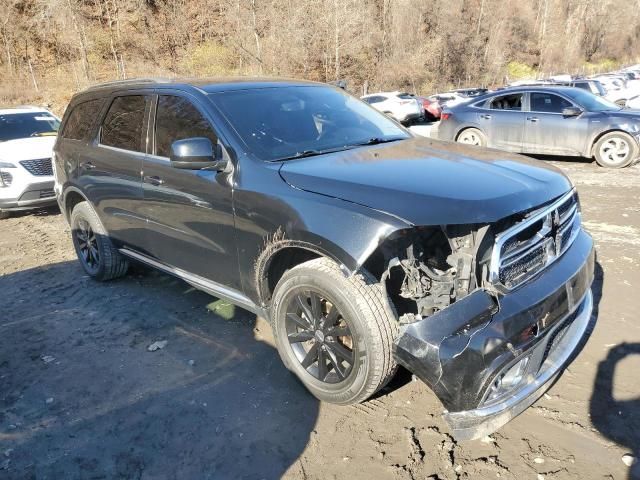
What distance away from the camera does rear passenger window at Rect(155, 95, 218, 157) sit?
3.36 metres

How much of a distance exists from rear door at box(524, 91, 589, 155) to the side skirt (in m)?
8.33

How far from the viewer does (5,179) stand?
7.38 metres

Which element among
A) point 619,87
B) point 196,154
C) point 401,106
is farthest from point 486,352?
point 619,87

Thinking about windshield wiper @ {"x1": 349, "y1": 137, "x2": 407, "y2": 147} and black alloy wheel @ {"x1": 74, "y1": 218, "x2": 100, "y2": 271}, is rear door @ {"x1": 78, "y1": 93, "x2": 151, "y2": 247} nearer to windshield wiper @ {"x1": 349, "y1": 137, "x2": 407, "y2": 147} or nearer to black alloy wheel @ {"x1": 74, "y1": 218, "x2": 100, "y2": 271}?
black alloy wheel @ {"x1": 74, "y1": 218, "x2": 100, "y2": 271}

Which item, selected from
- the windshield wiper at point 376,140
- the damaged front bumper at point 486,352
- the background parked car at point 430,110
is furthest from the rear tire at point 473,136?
the background parked car at point 430,110

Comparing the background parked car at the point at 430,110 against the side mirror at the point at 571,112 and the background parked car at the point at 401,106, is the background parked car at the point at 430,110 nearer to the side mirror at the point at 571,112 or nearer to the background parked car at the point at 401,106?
the background parked car at the point at 401,106

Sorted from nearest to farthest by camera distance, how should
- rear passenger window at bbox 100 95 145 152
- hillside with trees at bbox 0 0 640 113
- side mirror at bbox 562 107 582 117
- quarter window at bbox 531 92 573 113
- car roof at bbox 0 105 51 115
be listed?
rear passenger window at bbox 100 95 145 152, car roof at bbox 0 105 51 115, side mirror at bbox 562 107 582 117, quarter window at bbox 531 92 573 113, hillside with trees at bbox 0 0 640 113

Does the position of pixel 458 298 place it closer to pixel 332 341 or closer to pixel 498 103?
pixel 332 341

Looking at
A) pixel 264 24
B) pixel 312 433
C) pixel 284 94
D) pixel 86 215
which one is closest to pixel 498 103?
pixel 284 94

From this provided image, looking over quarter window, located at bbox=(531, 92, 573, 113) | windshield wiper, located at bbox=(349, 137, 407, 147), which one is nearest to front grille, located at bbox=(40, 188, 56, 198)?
windshield wiper, located at bbox=(349, 137, 407, 147)

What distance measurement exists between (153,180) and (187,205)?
0.49m

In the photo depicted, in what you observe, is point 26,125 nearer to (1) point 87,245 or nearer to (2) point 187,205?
(1) point 87,245

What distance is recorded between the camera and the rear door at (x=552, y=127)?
925 cm

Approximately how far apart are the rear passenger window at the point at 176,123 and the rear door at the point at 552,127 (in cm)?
822
